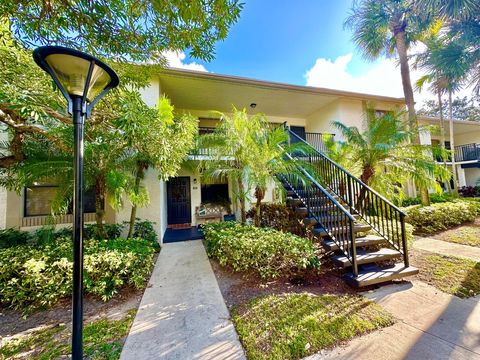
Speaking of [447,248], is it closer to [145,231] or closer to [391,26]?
[145,231]

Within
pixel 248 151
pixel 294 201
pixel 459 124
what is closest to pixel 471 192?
pixel 459 124

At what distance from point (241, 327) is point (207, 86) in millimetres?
8297

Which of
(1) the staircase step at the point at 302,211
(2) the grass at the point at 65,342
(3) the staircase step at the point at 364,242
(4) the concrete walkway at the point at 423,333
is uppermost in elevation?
(1) the staircase step at the point at 302,211

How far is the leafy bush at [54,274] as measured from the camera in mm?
3289

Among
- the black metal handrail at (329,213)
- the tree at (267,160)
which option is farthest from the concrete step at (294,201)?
the tree at (267,160)

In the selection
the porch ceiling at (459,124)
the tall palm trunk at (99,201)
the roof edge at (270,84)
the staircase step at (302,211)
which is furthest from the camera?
the porch ceiling at (459,124)

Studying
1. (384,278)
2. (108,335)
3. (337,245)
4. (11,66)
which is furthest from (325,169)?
(11,66)

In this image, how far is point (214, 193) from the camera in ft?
35.5

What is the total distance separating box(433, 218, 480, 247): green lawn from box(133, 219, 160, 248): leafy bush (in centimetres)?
913

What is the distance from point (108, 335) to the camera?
8.40ft

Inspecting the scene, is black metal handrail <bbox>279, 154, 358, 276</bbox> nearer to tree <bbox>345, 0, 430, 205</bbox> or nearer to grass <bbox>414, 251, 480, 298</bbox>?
grass <bbox>414, 251, 480, 298</bbox>

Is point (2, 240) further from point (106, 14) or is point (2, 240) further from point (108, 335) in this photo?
point (106, 14)

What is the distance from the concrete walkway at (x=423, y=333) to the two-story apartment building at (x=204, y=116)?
4369 millimetres

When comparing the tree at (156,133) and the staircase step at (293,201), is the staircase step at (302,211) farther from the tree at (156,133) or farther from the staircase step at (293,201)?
the tree at (156,133)
